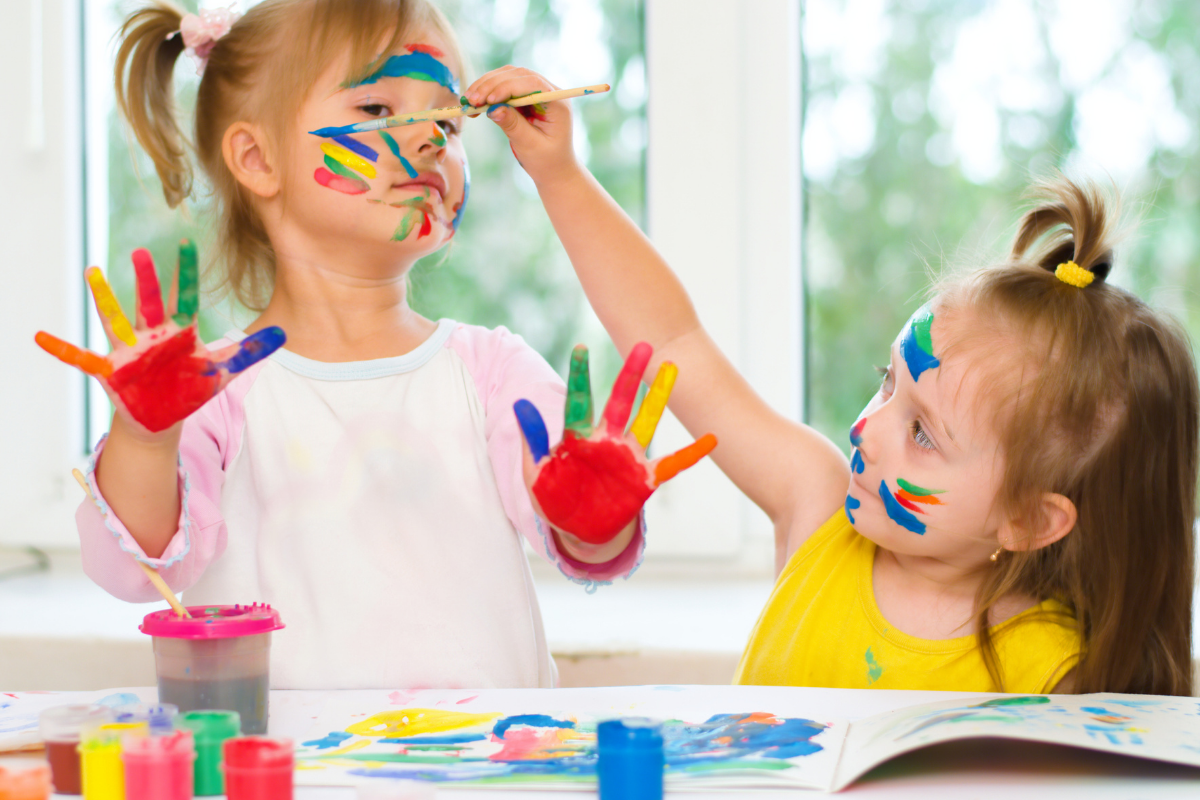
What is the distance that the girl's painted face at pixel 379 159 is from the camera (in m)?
0.86

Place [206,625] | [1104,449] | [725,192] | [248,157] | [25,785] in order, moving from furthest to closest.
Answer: [725,192] < [248,157] < [1104,449] < [206,625] < [25,785]

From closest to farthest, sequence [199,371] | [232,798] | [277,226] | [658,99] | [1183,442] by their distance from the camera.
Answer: [232,798]
[199,371]
[1183,442]
[277,226]
[658,99]

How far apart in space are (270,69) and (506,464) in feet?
1.30

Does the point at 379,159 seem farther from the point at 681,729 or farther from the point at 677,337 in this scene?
the point at 681,729

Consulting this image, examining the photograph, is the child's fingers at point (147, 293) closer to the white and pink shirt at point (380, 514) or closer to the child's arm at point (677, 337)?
the white and pink shirt at point (380, 514)

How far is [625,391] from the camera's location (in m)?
0.62

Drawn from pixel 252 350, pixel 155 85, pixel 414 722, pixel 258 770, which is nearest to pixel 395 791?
pixel 258 770

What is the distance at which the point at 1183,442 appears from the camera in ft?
2.67

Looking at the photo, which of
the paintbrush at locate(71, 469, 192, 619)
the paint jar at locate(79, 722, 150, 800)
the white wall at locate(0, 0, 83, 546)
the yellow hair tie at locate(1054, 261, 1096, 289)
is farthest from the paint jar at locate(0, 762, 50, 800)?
the white wall at locate(0, 0, 83, 546)

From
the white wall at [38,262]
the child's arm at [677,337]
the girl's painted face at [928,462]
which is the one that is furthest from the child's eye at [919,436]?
the white wall at [38,262]

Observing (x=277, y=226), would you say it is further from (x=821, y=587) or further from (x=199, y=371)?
(x=821, y=587)

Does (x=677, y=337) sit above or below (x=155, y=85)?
below

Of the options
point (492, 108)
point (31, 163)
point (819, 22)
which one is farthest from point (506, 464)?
point (31, 163)

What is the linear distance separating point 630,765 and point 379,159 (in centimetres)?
56
